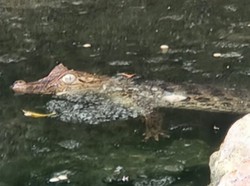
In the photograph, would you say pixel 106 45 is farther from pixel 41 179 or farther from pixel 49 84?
pixel 41 179

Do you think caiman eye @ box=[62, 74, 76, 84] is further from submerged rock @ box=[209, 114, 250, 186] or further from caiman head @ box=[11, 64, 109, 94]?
submerged rock @ box=[209, 114, 250, 186]

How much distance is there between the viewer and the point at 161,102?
7598 mm

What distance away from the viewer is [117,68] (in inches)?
340

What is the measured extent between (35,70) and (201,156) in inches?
118

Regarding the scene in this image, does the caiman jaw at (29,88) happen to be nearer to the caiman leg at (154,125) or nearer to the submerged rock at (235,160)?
the caiman leg at (154,125)

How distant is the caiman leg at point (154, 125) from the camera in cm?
699

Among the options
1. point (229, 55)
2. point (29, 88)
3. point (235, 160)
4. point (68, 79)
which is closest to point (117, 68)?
point (68, 79)

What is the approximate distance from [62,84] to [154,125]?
4.75 feet

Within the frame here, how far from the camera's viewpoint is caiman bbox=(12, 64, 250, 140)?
24.3 ft

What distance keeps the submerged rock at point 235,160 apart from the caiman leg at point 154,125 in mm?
1580

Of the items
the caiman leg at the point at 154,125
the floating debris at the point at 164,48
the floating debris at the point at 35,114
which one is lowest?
the caiman leg at the point at 154,125

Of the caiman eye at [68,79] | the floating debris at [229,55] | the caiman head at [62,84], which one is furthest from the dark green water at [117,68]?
the caiman eye at [68,79]

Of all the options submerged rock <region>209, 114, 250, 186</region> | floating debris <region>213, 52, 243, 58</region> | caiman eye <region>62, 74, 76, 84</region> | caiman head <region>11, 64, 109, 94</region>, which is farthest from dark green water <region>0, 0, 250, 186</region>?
submerged rock <region>209, 114, 250, 186</region>

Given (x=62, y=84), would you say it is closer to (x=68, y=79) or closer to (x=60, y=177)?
(x=68, y=79)
